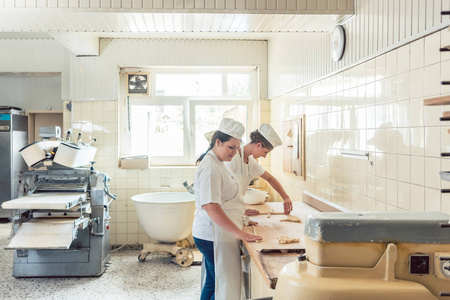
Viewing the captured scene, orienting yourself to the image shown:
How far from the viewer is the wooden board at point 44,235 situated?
3.35 m

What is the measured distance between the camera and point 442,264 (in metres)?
0.97

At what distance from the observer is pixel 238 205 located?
98.6 inches

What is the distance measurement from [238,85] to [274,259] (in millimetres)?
3629

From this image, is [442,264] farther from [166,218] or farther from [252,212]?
[166,218]

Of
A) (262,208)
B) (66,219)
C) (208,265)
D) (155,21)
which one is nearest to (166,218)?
(66,219)

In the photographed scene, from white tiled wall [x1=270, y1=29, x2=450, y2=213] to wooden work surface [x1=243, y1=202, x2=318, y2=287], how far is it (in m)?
0.26

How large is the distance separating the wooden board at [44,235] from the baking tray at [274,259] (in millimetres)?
2163

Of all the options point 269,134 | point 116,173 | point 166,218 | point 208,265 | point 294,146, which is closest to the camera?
point 208,265

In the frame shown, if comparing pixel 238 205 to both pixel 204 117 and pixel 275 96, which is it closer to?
pixel 275 96

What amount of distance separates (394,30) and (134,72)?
3.67m

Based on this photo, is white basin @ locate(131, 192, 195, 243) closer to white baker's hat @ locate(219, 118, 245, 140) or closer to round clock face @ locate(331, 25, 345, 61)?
white baker's hat @ locate(219, 118, 245, 140)

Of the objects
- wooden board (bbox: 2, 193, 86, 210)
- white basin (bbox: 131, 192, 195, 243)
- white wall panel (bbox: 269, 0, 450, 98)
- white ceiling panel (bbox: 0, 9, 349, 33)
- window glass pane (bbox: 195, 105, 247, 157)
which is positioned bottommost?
white basin (bbox: 131, 192, 195, 243)

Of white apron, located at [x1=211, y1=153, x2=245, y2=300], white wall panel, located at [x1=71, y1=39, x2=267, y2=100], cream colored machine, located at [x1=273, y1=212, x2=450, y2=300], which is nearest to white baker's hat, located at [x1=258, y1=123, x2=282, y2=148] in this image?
white apron, located at [x1=211, y1=153, x2=245, y2=300]

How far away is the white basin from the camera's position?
416 centimetres
